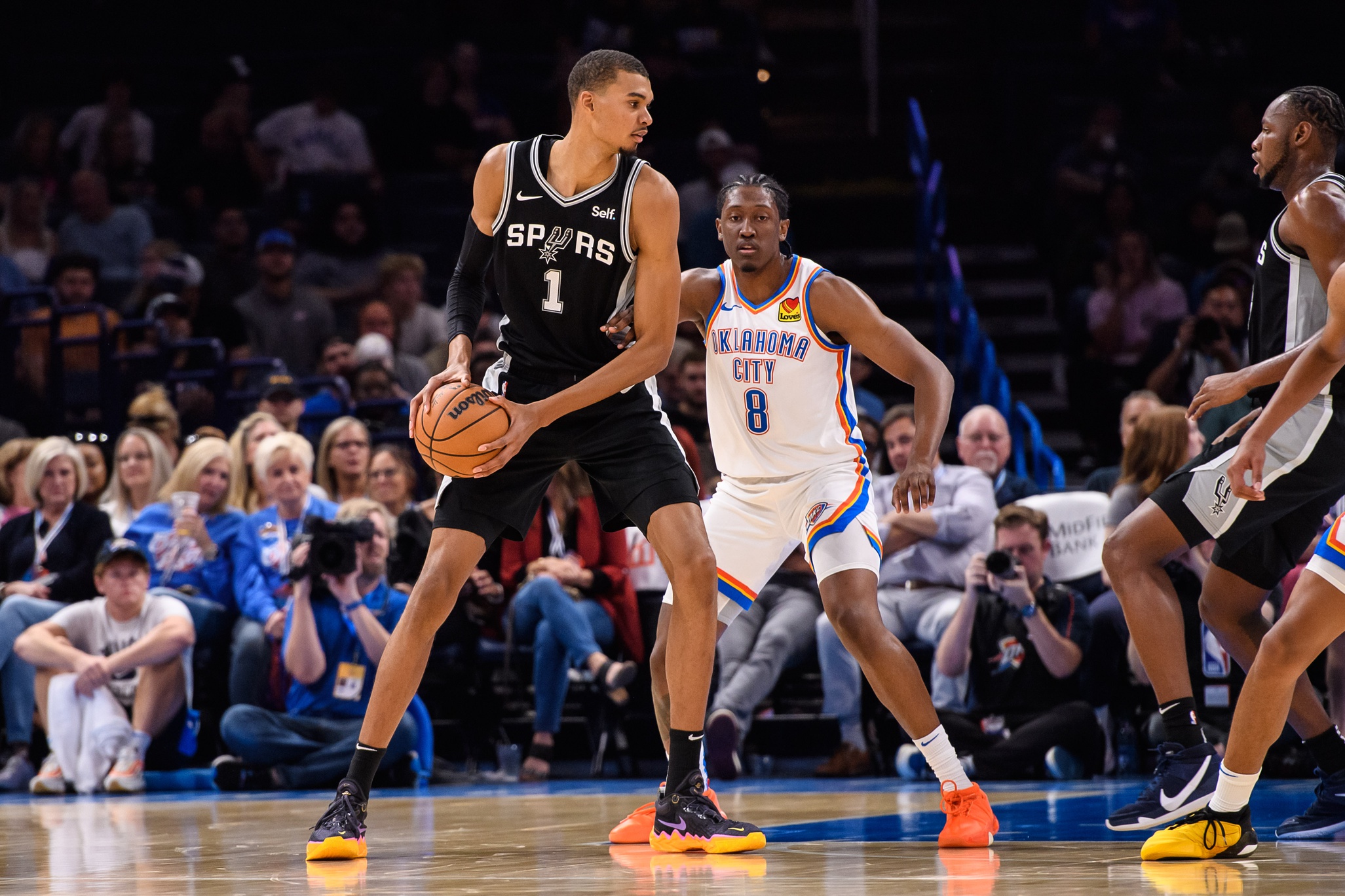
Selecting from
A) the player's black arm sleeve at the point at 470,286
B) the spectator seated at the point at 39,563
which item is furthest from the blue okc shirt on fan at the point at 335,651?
the player's black arm sleeve at the point at 470,286

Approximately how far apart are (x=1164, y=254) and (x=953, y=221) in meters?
1.94

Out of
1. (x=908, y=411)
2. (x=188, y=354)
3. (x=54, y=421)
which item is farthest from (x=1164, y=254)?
(x=54, y=421)

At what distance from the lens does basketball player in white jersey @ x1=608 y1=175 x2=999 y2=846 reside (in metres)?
4.89

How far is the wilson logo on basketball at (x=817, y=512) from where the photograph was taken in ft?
16.0

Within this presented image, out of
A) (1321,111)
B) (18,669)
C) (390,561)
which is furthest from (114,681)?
(1321,111)

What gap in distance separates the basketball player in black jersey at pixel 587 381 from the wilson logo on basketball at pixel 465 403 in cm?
11

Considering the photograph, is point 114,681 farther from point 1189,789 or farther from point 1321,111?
point 1321,111

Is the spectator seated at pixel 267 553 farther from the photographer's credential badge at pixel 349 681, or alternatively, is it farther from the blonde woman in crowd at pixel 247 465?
the photographer's credential badge at pixel 349 681

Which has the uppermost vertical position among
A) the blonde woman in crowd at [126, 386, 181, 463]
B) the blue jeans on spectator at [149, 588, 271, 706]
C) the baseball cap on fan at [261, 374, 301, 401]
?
the baseball cap on fan at [261, 374, 301, 401]

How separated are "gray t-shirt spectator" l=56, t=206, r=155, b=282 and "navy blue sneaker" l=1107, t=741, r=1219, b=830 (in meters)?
8.90

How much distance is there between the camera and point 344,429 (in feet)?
27.2

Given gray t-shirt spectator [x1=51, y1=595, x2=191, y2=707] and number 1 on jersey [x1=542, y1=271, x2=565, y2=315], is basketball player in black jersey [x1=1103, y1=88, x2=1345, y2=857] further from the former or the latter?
gray t-shirt spectator [x1=51, y1=595, x2=191, y2=707]

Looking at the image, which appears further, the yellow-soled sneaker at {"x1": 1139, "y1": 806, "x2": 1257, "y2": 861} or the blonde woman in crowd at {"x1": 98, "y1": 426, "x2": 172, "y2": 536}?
the blonde woman in crowd at {"x1": 98, "y1": 426, "x2": 172, "y2": 536}

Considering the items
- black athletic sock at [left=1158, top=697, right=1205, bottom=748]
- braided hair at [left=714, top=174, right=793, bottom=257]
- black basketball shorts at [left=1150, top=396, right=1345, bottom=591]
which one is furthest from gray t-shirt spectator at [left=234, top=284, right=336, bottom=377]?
black athletic sock at [left=1158, top=697, right=1205, bottom=748]
